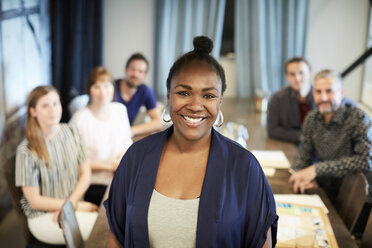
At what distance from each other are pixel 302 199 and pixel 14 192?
134 cm

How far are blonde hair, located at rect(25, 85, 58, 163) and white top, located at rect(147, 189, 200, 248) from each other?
3.39 feet

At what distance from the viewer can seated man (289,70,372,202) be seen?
2.04 meters

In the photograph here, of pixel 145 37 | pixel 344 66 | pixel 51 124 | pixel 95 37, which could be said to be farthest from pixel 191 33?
pixel 51 124

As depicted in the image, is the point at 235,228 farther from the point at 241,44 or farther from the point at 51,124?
the point at 241,44

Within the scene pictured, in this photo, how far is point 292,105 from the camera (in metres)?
2.93

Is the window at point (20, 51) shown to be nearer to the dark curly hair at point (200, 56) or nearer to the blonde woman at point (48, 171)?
the blonde woman at point (48, 171)

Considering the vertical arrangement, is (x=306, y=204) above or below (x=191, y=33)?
below

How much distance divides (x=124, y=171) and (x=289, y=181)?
1.09 metres

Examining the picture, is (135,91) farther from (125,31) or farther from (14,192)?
(125,31)

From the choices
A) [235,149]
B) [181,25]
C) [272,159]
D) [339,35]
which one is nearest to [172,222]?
[235,149]

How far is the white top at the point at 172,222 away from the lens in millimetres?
1144

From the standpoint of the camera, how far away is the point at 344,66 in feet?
15.6

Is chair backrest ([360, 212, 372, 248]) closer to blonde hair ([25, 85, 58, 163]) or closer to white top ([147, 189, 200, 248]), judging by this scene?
white top ([147, 189, 200, 248])

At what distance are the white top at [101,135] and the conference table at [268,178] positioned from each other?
571 millimetres
